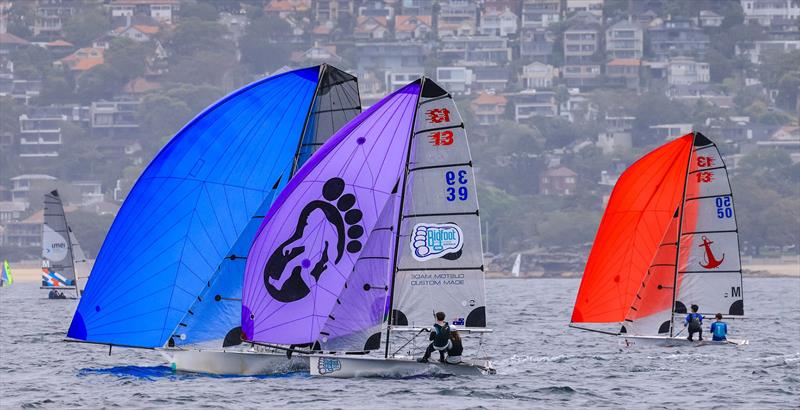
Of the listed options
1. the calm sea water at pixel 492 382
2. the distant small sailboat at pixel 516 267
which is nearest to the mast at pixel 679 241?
the calm sea water at pixel 492 382

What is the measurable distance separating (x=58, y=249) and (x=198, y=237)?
36.2 m

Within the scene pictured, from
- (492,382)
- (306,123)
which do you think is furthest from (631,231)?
(306,123)

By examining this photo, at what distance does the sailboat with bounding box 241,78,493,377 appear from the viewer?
25453 millimetres

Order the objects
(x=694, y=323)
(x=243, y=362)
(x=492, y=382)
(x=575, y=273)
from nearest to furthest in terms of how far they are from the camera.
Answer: (x=243, y=362), (x=492, y=382), (x=694, y=323), (x=575, y=273)

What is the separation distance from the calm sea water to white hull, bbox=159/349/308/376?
0.18 metres

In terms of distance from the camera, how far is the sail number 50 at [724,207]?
34.6 meters

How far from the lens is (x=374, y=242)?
2572cm

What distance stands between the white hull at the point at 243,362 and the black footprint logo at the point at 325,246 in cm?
134

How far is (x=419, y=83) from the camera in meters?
25.5

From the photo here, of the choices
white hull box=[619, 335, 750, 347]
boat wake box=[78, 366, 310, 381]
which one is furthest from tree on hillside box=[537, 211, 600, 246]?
boat wake box=[78, 366, 310, 381]

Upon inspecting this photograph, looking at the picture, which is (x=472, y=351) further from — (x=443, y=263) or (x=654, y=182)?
→ (x=443, y=263)

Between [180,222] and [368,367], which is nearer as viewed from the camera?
[368,367]

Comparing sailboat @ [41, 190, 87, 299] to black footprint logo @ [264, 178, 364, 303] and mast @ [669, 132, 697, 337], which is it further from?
black footprint logo @ [264, 178, 364, 303]

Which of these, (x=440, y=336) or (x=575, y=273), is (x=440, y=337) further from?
(x=575, y=273)
